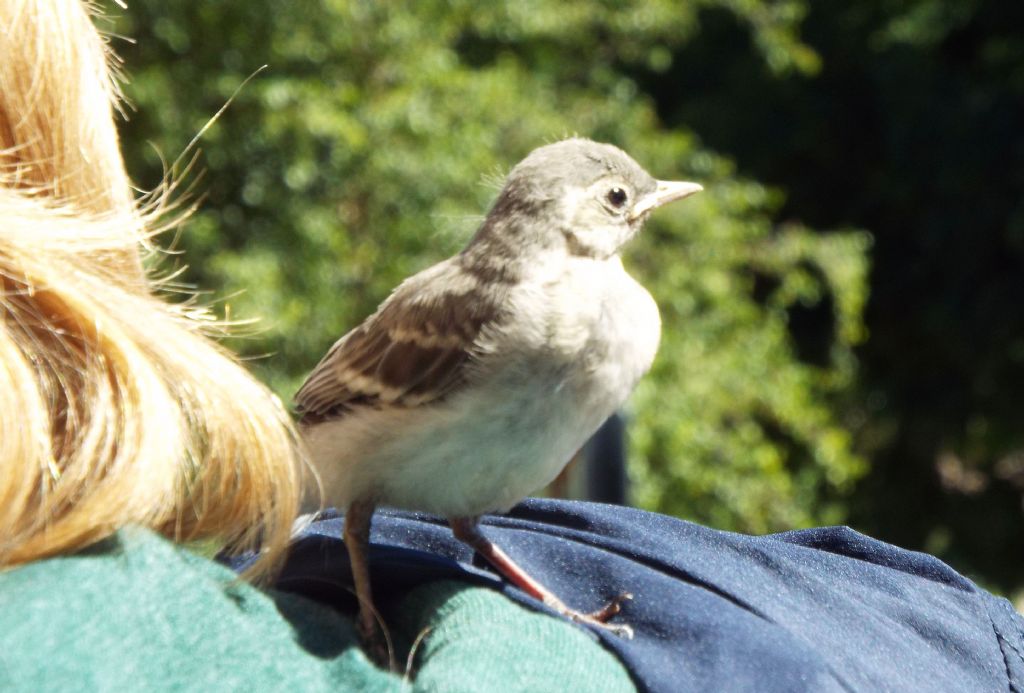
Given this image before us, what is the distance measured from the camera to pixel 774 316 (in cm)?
810

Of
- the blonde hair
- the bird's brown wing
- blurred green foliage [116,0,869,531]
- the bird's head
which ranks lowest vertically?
blurred green foliage [116,0,869,531]

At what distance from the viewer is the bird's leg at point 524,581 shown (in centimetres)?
169

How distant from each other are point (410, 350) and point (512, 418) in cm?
32

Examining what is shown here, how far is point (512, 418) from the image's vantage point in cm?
227

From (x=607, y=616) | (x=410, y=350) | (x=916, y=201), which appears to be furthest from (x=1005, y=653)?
(x=916, y=201)

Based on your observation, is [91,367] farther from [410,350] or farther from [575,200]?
[575,200]

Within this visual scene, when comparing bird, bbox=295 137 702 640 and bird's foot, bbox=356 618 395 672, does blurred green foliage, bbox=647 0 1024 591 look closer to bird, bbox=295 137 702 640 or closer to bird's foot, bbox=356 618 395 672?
bird, bbox=295 137 702 640

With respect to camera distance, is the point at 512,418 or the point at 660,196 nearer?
the point at 512,418

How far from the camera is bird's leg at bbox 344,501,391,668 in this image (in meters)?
1.60

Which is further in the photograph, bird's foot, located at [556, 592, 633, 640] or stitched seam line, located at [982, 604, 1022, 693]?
stitched seam line, located at [982, 604, 1022, 693]

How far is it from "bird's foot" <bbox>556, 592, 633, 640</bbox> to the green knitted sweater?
10 cm

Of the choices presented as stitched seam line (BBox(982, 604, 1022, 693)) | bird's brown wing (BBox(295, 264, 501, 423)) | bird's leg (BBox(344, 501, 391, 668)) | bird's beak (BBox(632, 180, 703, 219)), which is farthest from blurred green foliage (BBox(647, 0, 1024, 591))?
bird's leg (BBox(344, 501, 391, 668))

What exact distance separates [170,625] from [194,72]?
607cm

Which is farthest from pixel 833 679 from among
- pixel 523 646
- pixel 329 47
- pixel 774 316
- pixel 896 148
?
pixel 896 148
